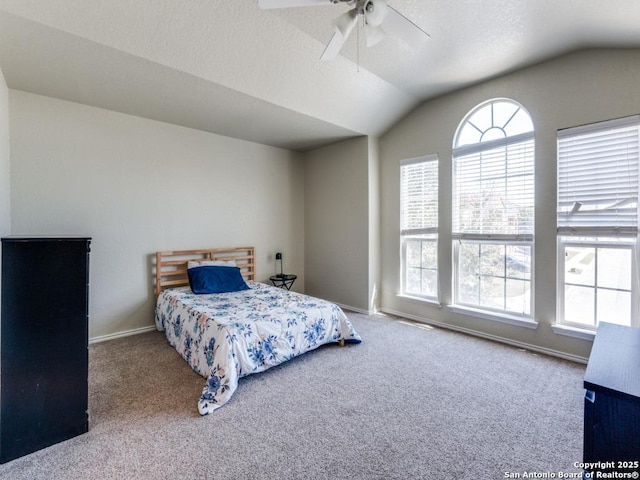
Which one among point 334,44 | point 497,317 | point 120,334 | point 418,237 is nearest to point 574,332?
point 497,317

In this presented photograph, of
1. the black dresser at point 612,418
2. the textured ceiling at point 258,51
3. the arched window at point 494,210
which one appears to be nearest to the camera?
the black dresser at point 612,418

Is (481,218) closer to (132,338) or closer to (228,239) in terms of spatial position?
(228,239)

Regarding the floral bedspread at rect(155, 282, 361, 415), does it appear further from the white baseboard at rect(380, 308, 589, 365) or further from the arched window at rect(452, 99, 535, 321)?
the arched window at rect(452, 99, 535, 321)

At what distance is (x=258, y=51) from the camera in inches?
104

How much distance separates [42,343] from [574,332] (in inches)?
164

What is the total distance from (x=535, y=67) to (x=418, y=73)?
113 cm

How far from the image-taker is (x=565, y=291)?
9.62ft

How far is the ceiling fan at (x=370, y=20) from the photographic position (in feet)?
5.49

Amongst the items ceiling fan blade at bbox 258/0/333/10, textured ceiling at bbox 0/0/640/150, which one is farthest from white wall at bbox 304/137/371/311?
ceiling fan blade at bbox 258/0/333/10

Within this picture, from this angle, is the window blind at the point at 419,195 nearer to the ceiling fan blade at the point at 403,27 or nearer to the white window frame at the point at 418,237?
the white window frame at the point at 418,237

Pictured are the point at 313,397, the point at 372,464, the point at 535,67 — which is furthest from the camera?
the point at 535,67

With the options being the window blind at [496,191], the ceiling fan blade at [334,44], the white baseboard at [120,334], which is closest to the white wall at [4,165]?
the white baseboard at [120,334]

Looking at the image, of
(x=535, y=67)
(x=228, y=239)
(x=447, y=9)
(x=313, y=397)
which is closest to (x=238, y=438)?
(x=313, y=397)

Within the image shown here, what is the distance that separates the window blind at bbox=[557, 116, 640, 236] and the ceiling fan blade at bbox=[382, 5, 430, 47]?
1923 mm
